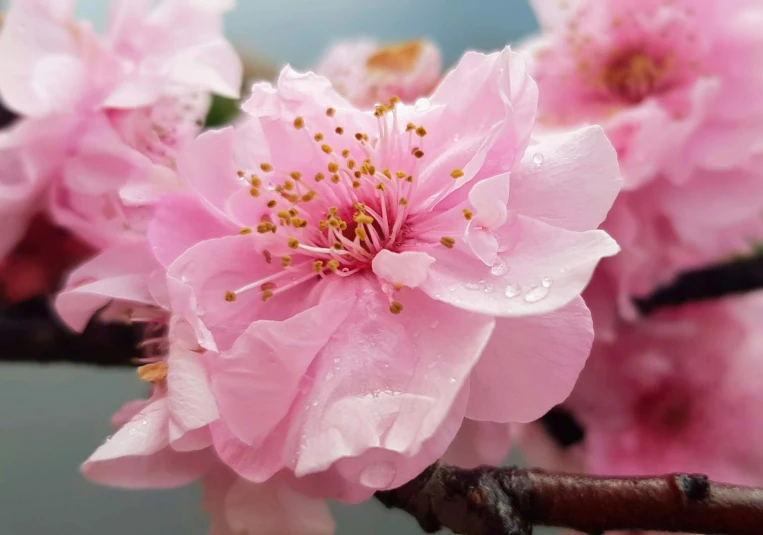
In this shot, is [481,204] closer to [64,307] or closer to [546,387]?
[546,387]

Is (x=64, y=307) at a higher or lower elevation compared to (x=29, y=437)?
higher

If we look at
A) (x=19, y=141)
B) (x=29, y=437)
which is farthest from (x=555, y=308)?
(x=29, y=437)

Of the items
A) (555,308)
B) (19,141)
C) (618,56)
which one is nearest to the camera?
(555,308)

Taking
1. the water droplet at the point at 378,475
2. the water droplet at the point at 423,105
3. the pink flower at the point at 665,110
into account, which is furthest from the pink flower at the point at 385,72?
the water droplet at the point at 378,475

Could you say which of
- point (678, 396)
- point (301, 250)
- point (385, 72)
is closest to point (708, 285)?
point (678, 396)

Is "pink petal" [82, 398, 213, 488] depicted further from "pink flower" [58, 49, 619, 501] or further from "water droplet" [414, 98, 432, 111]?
"water droplet" [414, 98, 432, 111]

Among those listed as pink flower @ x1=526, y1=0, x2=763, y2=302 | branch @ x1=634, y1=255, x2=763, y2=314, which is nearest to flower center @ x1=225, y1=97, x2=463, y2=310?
pink flower @ x1=526, y1=0, x2=763, y2=302

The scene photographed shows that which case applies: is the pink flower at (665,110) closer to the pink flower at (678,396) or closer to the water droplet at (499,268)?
the pink flower at (678,396)
